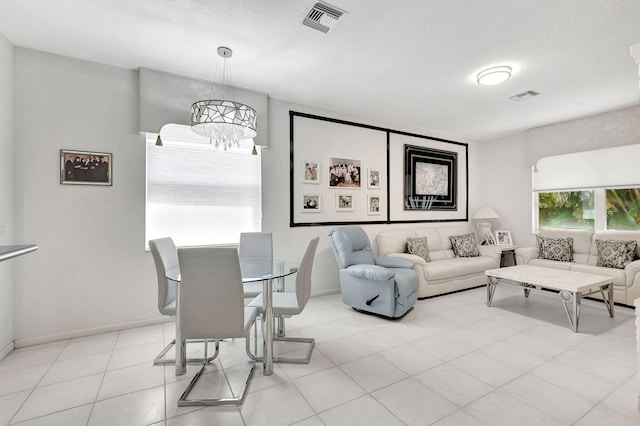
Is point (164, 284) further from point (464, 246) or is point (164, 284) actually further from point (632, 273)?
point (632, 273)

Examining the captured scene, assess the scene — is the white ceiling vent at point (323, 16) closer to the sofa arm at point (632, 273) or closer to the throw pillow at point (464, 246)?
the throw pillow at point (464, 246)

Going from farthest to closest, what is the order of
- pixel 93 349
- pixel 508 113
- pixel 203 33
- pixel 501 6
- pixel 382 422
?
pixel 508 113 → pixel 93 349 → pixel 203 33 → pixel 501 6 → pixel 382 422

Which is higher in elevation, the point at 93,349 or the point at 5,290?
Result: the point at 5,290

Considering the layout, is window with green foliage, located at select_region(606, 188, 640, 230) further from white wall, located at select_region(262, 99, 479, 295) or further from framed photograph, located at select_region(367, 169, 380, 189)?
white wall, located at select_region(262, 99, 479, 295)

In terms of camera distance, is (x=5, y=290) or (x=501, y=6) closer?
(x=501, y=6)

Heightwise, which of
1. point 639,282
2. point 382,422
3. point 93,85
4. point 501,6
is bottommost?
point 382,422

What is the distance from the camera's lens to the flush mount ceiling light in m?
3.07

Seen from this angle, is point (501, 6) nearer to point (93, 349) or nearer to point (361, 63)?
point (361, 63)

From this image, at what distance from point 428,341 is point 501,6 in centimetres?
282

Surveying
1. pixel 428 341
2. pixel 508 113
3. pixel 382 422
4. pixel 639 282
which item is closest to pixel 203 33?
pixel 382 422

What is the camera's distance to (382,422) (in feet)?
5.66

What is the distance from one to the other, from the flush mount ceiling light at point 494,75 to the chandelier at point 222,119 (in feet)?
8.22

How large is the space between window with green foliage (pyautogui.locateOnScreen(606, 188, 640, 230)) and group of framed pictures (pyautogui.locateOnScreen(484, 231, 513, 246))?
1394mm

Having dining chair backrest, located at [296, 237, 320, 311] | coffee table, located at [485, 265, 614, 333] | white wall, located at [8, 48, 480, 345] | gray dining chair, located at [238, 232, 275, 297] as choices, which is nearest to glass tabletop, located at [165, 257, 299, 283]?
dining chair backrest, located at [296, 237, 320, 311]
